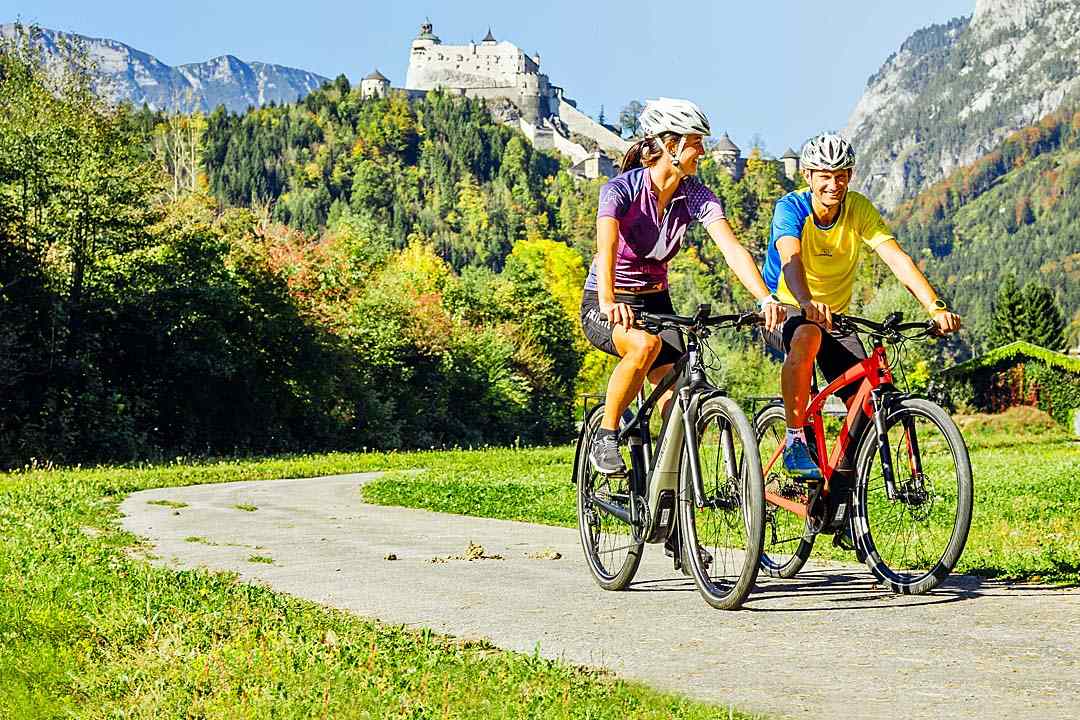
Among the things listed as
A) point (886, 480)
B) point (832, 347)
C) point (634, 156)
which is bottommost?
point (886, 480)

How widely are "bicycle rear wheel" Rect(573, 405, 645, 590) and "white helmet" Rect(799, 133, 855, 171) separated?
5.75 ft

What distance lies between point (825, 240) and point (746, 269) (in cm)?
68

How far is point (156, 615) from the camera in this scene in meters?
6.24

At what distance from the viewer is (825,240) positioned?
7.18 m

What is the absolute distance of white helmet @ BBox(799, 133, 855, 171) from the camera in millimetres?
6914

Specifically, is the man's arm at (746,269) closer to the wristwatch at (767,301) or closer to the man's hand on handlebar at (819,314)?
the wristwatch at (767,301)

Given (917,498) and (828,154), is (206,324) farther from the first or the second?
(917,498)

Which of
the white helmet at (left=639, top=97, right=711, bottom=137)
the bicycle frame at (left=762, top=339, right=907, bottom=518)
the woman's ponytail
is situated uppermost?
the white helmet at (left=639, top=97, right=711, bottom=137)

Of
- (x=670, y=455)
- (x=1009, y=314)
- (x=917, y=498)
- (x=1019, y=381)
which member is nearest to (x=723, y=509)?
(x=670, y=455)

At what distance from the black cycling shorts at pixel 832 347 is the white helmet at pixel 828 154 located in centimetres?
75

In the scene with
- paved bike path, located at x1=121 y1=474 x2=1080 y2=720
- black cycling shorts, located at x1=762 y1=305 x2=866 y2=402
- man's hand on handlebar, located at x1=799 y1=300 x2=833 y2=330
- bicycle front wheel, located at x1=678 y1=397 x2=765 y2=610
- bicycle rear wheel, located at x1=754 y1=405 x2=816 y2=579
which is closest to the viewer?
paved bike path, located at x1=121 y1=474 x2=1080 y2=720

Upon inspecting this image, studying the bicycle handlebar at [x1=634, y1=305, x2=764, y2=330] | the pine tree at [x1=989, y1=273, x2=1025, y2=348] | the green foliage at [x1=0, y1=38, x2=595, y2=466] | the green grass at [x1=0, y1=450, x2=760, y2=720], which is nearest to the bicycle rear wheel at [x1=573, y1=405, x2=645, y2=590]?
the bicycle handlebar at [x1=634, y1=305, x2=764, y2=330]

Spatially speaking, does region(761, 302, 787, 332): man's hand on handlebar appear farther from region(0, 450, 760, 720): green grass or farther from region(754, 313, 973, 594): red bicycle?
region(0, 450, 760, 720): green grass

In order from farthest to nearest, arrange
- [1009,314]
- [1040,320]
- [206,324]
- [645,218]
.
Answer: [1009,314]
[1040,320]
[206,324]
[645,218]
